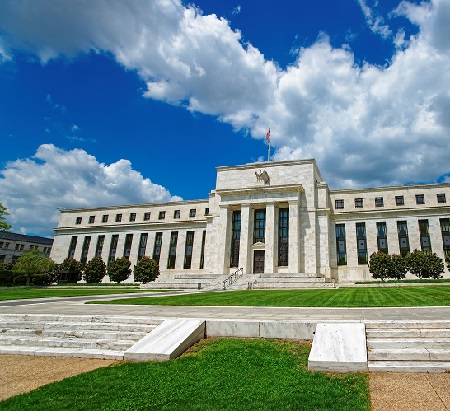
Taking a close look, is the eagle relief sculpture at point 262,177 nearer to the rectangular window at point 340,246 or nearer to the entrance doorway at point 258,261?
the entrance doorway at point 258,261

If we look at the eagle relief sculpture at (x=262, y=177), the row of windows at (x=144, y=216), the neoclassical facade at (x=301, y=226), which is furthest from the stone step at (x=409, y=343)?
the row of windows at (x=144, y=216)

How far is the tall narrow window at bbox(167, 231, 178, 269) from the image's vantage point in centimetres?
6022

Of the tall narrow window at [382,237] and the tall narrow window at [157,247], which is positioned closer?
the tall narrow window at [382,237]

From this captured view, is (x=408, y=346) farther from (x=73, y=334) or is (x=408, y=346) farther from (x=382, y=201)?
(x=382, y=201)

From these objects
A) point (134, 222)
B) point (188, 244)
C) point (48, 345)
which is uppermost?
point (134, 222)

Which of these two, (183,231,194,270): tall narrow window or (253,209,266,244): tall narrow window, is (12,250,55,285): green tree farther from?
(253,209,266,244): tall narrow window

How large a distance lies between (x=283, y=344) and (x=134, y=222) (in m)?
61.2

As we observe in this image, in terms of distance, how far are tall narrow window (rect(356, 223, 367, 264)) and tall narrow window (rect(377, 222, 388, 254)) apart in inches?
77.8

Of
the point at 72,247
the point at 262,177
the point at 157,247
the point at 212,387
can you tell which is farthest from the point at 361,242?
the point at 72,247

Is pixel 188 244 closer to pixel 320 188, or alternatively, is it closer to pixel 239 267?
pixel 239 267

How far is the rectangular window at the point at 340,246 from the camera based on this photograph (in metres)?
51.3

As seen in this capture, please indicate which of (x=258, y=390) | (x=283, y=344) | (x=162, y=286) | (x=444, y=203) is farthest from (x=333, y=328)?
(x=444, y=203)

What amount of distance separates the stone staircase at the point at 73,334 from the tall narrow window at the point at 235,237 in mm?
38290

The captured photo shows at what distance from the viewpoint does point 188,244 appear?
198 ft
